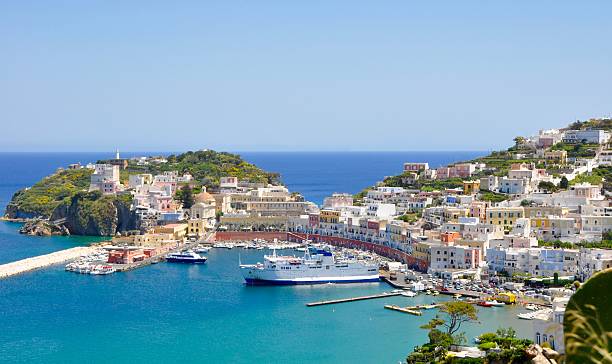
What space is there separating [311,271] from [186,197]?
16.1 m


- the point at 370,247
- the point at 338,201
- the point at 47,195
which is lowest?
the point at 370,247

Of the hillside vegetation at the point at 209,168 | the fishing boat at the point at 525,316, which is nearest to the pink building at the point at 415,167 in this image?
the hillside vegetation at the point at 209,168

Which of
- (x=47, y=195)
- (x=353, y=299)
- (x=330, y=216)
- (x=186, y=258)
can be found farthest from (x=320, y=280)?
(x=47, y=195)

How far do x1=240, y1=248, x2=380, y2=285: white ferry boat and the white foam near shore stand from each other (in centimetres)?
710

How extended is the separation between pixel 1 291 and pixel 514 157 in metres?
27.3

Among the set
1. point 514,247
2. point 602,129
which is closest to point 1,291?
point 514,247

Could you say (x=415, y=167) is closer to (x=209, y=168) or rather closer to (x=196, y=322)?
(x=209, y=168)

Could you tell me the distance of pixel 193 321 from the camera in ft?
64.2

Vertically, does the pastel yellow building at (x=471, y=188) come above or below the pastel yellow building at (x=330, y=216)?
above

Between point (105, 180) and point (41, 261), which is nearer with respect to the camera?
point (41, 261)

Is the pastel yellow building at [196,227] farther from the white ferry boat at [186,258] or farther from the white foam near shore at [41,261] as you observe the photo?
the white ferry boat at [186,258]

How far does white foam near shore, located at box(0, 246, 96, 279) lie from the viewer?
2586 cm

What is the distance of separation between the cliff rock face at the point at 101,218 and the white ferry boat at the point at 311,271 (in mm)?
13691

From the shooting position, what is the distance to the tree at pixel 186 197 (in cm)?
3969
